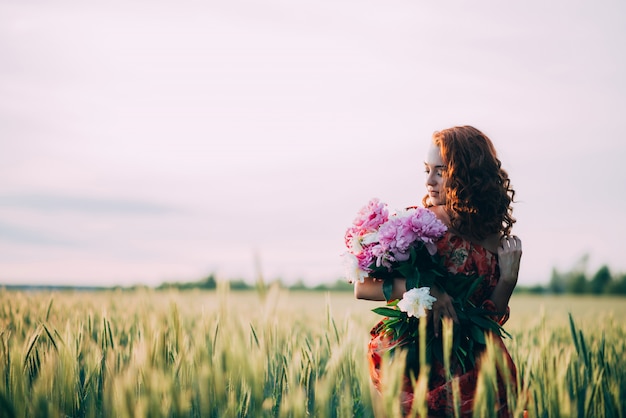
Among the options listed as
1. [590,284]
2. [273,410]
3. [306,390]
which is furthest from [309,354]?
[590,284]

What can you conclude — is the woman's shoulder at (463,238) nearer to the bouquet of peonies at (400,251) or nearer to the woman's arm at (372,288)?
the bouquet of peonies at (400,251)

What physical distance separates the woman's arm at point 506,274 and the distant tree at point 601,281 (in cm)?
2615

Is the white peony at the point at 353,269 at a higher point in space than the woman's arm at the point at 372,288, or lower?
higher

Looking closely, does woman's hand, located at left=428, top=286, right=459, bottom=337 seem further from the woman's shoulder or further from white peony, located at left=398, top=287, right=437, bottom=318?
the woman's shoulder

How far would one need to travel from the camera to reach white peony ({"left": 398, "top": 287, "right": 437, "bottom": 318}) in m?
2.11

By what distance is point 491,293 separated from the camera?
2.48m

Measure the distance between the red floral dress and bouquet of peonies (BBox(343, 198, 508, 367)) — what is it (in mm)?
52

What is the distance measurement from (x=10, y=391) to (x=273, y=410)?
1010 millimetres

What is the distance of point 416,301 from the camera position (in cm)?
213

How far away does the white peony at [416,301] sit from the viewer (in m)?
2.11

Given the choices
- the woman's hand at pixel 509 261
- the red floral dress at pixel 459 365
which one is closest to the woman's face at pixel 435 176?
the red floral dress at pixel 459 365

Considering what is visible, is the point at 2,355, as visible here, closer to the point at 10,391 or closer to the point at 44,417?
the point at 10,391

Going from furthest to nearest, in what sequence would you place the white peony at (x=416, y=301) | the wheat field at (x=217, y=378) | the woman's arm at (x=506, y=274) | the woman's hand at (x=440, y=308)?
the woman's arm at (x=506, y=274) → the woman's hand at (x=440, y=308) → the white peony at (x=416, y=301) → the wheat field at (x=217, y=378)

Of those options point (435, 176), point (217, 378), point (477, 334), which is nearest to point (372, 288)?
point (477, 334)
